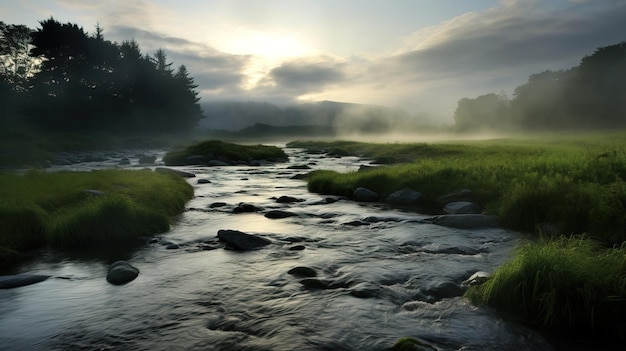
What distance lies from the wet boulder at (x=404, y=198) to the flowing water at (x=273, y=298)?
5736 millimetres

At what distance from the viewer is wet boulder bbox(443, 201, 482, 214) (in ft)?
57.5

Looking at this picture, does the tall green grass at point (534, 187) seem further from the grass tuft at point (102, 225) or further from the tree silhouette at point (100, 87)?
the tree silhouette at point (100, 87)

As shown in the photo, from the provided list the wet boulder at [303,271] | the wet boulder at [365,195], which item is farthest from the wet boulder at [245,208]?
the wet boulder at [303,271]

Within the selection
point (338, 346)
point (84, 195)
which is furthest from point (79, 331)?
point (84, 195)

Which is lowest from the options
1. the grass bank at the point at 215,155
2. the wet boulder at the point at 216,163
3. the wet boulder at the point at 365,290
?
the wet boulder at the point at 365,290

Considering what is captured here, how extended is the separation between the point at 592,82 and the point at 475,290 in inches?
3984

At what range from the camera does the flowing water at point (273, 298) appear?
6.99 m

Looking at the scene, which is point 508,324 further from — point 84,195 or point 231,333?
point 84,195

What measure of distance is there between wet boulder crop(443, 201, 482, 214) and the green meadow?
598 millimetres

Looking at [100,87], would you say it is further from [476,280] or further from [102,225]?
[476,280]

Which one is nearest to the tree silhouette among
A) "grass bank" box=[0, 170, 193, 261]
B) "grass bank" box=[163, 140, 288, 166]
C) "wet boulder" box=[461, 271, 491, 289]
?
"grass bank" box=[163, 140, 288, 166]

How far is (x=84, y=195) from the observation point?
18.2 meters

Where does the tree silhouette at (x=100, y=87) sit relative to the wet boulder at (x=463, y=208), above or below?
above

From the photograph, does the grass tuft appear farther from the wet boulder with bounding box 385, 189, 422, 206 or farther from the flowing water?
the wet boulder with bounding box 385, 189, 422, 206
